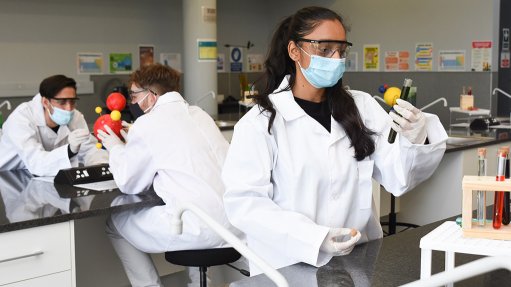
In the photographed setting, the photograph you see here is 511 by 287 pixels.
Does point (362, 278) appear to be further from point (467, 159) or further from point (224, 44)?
point (224, 44)

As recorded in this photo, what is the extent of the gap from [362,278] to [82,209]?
1.21 meters

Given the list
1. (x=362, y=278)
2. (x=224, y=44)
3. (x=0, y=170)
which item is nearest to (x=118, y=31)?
(x=224, y=44)

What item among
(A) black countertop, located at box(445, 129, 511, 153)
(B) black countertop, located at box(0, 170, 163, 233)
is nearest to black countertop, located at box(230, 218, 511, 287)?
(B) black countertop, located at box(0, 170, 163, 233)

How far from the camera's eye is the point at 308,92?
1834 millimetres

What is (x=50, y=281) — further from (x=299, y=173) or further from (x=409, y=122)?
(x=409, y=122)

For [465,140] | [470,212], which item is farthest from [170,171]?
[465,140]

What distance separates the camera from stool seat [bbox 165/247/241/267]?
2.62 metres

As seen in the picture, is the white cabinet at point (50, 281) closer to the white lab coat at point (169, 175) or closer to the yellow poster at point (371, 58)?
the white lab coat at point (169, 175)

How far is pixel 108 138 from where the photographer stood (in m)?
2.92

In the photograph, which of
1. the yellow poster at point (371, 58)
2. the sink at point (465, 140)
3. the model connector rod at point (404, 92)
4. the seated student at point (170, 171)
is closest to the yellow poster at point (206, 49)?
the yellow poster at point (371, 58)

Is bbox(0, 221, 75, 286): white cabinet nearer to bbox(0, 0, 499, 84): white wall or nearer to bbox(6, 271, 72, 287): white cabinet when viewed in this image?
bbox(6, 271, 72, 287): white cabinet

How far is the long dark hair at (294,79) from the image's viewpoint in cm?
176

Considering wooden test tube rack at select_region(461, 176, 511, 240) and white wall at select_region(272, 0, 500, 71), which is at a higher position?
white wall at select_region(272, 0, 500, 71)

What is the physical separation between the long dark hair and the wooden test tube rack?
0.42 m
